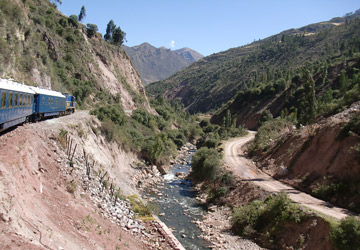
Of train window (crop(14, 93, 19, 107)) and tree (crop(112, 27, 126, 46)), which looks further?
tree (crop(112, 27, 126, 46))

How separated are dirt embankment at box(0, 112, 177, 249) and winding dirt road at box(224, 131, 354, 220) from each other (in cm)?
1162

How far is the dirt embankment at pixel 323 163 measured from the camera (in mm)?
22859

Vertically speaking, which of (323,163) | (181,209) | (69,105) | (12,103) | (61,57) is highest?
(61,57)

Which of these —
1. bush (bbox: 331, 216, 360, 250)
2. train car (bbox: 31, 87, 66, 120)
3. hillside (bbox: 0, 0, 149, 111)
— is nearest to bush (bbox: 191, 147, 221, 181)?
train car (bbox: 31, 87, 66, 120)

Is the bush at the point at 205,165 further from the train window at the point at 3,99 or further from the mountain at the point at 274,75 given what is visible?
the mountain at the point at 274,75

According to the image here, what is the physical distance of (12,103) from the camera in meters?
16.6

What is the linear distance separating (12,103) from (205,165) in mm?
24906

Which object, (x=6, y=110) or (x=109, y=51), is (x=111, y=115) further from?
(x=109, y=51)

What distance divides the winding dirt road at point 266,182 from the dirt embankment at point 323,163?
915mm

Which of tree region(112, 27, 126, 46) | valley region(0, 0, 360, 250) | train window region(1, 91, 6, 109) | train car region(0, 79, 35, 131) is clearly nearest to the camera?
valley region(0, 0, 360, 250)

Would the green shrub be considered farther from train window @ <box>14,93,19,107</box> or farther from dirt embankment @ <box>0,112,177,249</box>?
train window @ <box>14,93,19,107</box>

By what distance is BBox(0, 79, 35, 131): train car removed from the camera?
1507cm

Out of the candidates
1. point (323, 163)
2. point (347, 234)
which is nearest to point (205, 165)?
point (323, 163)

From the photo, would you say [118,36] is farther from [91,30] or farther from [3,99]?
[3,99]
